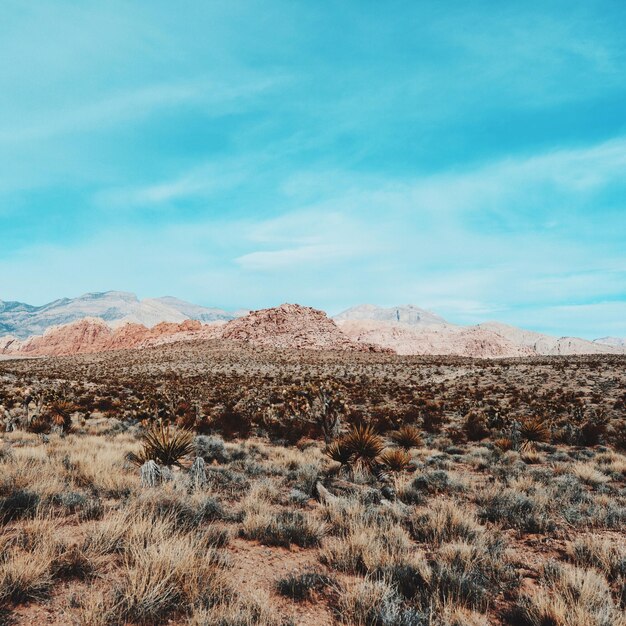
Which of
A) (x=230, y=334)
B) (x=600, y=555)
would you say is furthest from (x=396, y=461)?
(x=230, y=334)

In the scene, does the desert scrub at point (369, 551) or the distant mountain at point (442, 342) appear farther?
the distant mountain at point (442, 342)

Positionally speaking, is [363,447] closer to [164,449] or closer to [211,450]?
[211,450]

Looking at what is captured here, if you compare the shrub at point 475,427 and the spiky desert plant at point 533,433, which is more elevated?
the spiky desert plant at point 533,433

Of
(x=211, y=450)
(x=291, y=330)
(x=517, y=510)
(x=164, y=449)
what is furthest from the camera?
(x=291, y=330)

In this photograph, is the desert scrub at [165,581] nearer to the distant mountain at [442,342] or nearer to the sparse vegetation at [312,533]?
the sparse vegetation at [312,533]

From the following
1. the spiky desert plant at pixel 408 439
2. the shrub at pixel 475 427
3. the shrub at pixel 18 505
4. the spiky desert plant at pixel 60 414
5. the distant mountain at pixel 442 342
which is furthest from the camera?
the distant mountain at pixel 442 342

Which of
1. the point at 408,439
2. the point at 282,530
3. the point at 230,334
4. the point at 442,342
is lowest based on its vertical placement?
the point at 408,439

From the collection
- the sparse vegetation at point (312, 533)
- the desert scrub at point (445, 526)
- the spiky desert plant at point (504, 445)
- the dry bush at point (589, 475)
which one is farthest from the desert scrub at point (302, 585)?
the spiky desert plant at point (504, 445)

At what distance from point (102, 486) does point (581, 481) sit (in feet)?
30.6

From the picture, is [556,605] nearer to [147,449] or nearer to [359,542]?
[359,542]

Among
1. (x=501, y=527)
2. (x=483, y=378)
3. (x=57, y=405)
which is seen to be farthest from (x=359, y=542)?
(x=483, y=378)

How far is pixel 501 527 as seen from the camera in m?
5.86

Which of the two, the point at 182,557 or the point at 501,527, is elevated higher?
the point at 182,557

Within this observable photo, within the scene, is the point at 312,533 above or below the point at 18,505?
below
